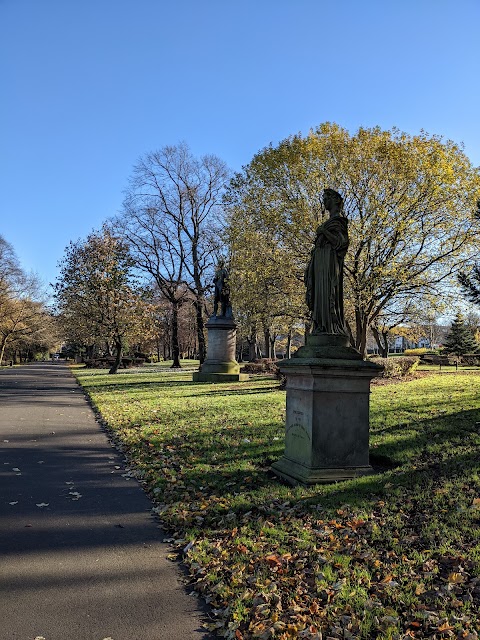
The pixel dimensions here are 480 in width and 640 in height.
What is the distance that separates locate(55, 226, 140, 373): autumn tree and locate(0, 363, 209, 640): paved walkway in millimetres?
21675

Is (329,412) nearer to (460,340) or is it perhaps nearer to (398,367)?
(398,367)

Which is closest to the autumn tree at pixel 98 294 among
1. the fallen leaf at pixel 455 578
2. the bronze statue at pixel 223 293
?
the bronze statue at pixel 223 293

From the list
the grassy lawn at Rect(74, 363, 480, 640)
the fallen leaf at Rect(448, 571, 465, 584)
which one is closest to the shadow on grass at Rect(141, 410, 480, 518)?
the grassy lawn at Rect(74, 363, 480, 640)

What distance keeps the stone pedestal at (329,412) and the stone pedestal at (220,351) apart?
1665cm

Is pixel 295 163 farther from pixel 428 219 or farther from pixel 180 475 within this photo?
pixel 180 475

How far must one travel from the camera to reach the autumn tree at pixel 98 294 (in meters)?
29.6

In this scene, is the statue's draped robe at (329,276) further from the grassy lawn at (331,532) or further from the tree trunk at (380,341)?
the tree trunk at (380,341)

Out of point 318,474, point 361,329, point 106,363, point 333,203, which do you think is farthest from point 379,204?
point 106,363

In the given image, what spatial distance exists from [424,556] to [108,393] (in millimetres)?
16041

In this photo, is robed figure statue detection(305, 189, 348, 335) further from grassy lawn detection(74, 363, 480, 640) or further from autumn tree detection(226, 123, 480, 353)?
autumn tree detection(226, 123, 480, 353)

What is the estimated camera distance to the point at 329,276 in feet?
22.1

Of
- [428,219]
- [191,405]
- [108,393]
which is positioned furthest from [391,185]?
[108,393]

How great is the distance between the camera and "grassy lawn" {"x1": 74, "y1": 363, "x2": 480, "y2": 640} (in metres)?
3.35

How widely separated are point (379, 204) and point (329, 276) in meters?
13.3
